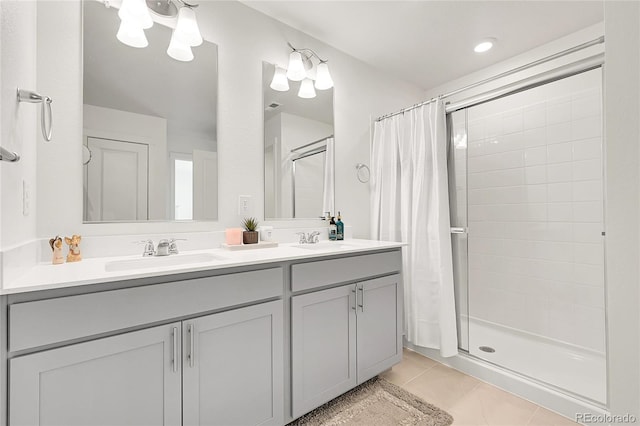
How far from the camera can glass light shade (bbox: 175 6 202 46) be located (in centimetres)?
163

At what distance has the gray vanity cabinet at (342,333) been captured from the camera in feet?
4.87

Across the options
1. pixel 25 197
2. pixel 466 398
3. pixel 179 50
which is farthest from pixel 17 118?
pixel 466 398

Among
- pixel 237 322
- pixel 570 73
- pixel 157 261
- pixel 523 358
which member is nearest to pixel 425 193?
pixel 570 73

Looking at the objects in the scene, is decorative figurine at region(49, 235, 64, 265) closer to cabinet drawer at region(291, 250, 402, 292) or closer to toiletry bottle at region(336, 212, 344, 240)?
cabinet drawer at region(291, 250, 402, 292)

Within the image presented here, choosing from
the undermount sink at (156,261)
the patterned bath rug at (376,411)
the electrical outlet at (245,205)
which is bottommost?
the patterned bath rug at (376,411)

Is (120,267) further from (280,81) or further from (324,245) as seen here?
(280,81)

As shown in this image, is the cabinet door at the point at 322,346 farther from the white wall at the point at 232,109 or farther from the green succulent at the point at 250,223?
the white wall at the point at 232,109

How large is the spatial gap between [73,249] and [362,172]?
2.06 metres

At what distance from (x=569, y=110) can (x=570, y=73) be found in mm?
944

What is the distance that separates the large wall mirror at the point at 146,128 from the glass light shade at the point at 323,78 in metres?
0.77

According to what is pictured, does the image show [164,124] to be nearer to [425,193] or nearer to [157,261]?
[157,261]

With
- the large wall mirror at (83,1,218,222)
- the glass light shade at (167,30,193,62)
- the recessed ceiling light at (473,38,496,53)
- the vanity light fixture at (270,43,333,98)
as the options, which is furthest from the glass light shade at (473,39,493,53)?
the glass light shade at (167,30,193,62)

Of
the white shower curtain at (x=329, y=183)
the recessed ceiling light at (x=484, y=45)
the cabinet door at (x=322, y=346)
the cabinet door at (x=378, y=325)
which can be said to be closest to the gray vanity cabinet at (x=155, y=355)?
the cabinet door at (x=322, y=346)

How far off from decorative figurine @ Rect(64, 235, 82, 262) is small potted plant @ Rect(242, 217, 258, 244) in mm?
780
